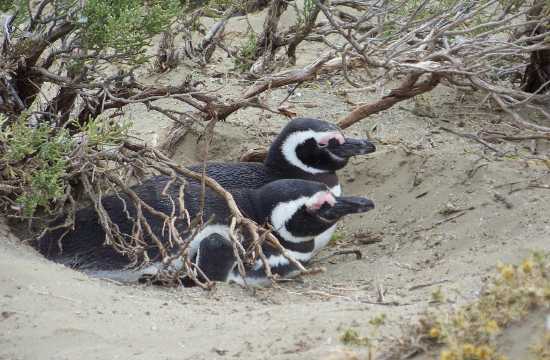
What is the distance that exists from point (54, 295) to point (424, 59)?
8.71 ft

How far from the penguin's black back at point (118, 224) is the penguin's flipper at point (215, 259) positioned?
15cm

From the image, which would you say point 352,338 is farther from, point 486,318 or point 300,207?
point 300,207

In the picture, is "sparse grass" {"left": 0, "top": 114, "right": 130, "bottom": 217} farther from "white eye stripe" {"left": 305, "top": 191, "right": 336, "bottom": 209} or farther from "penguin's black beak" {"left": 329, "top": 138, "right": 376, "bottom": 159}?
"penguin's black beak" {"left": 329, "top": 138, "right": 376, "bottom": 159}

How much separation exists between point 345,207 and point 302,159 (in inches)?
29.9

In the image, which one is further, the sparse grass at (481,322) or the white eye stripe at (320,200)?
the white eye stripe at (320,200)

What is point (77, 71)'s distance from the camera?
16.8 feet

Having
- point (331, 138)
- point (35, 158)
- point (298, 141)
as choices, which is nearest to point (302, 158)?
point (298, 141)

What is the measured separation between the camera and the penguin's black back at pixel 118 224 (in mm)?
4938

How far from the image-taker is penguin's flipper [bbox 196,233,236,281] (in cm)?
497

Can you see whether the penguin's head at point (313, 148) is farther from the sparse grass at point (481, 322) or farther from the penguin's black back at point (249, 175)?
the sparse grass at point (481, 322)

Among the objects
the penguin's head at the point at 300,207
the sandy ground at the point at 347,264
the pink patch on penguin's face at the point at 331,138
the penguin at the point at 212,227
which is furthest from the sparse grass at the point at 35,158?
the pink patch on penguin's face at the point at 331,138

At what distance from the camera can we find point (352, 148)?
5.67 m

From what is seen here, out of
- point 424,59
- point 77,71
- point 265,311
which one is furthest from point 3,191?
point 424,59

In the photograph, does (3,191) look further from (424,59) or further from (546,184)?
(546,184)
